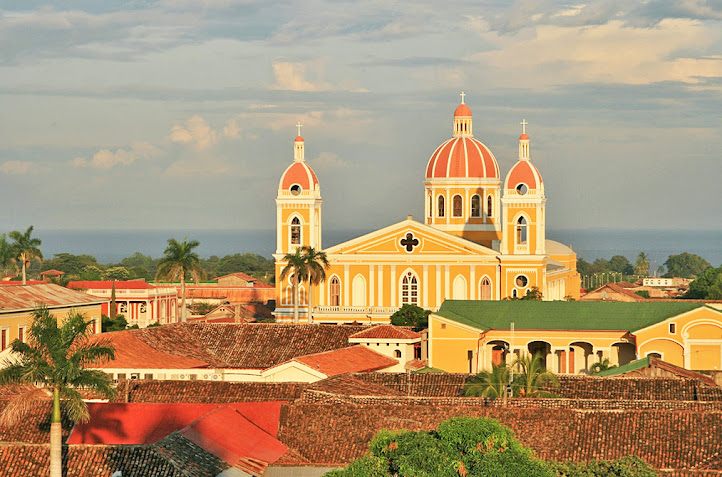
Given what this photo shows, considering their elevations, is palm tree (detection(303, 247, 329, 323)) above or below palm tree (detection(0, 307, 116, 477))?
above

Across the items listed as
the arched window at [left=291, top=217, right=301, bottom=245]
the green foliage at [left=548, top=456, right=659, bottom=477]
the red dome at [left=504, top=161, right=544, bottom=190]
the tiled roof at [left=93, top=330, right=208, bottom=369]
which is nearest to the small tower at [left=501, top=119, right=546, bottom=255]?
the red dome at [left=504, top=161, right=544, bottom=190]

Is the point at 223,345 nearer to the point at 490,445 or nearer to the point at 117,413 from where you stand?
the point at 117,413

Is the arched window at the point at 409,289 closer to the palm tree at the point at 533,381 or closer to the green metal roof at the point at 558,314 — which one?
the green metal roof at the point at 558,314

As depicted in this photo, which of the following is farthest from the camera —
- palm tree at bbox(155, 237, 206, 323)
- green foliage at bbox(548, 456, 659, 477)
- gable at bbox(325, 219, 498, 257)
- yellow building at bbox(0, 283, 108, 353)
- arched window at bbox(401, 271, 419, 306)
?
arched window at bbox(401, 271, 419, 306)

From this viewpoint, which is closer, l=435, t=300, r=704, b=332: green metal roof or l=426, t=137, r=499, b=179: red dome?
l=435, t=300, r=704, b=332: green metal roof

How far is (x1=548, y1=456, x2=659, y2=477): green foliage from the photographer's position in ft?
88.9

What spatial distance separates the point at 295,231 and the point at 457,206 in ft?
33.8

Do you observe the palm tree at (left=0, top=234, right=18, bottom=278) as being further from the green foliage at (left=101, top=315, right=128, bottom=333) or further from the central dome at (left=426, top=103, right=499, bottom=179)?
the central dome at (left=426, top=103, right=499, bottom=179)

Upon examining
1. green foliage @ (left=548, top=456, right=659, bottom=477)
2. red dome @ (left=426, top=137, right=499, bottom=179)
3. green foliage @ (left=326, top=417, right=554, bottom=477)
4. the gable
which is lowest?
green foliage @ (left=548, top=456, right=659, bottom=477)

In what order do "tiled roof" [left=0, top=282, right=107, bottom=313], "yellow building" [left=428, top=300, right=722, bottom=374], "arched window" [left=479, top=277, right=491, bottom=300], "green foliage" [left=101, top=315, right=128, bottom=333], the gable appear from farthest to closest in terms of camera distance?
the gable, "arched window" [left=479, top=277, right=491, bottom=300], "green foliage" [left=101, top=315, right=128, bottom=333], "tiled roof" [left=0, top=282, right=107, bottom=313], "yellow building" [left=428, top=300, right=722, bottom=374]

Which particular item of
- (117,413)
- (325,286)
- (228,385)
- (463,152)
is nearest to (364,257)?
(325,286)

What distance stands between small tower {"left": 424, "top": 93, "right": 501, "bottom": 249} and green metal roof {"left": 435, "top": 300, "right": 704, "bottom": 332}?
71.5 ft

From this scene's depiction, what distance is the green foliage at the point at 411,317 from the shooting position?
69.8 m

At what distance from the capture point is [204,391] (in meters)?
42.6
